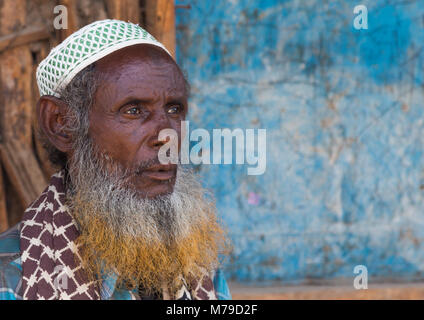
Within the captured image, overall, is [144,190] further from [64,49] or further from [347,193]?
[347,193]

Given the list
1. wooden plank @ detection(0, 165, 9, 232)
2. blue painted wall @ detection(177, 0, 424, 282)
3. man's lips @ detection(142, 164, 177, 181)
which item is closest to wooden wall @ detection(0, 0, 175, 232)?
wooden plank @ detection(0, 165, 9, 232)

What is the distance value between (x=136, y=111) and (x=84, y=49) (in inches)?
10.8

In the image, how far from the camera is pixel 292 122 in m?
4.23

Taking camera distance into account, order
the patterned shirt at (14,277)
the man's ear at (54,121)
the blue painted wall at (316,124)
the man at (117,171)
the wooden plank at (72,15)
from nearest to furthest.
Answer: the patterned shirt at (14,277)
the man at (117,171)
the man's ear at (54,121)
the wooden plank at (72,15)
the blue painted wall at (316,124)

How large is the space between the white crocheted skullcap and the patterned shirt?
53 cm

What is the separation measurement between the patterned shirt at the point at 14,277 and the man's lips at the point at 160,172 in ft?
1.20

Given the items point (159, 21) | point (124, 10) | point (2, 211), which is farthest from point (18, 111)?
point (159, 21)

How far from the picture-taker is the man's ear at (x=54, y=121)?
231cm

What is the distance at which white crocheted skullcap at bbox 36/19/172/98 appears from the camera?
7.36ft

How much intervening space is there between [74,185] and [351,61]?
8.09ft

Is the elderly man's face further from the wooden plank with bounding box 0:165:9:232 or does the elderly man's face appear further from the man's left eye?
the wooden plank with bounding box 0:165:9:232

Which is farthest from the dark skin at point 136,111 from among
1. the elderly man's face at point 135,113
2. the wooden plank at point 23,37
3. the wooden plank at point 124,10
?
the wooden plank at point 23,37

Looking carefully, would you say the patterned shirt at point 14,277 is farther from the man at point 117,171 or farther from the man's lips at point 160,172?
the man's lips at point 160,172
